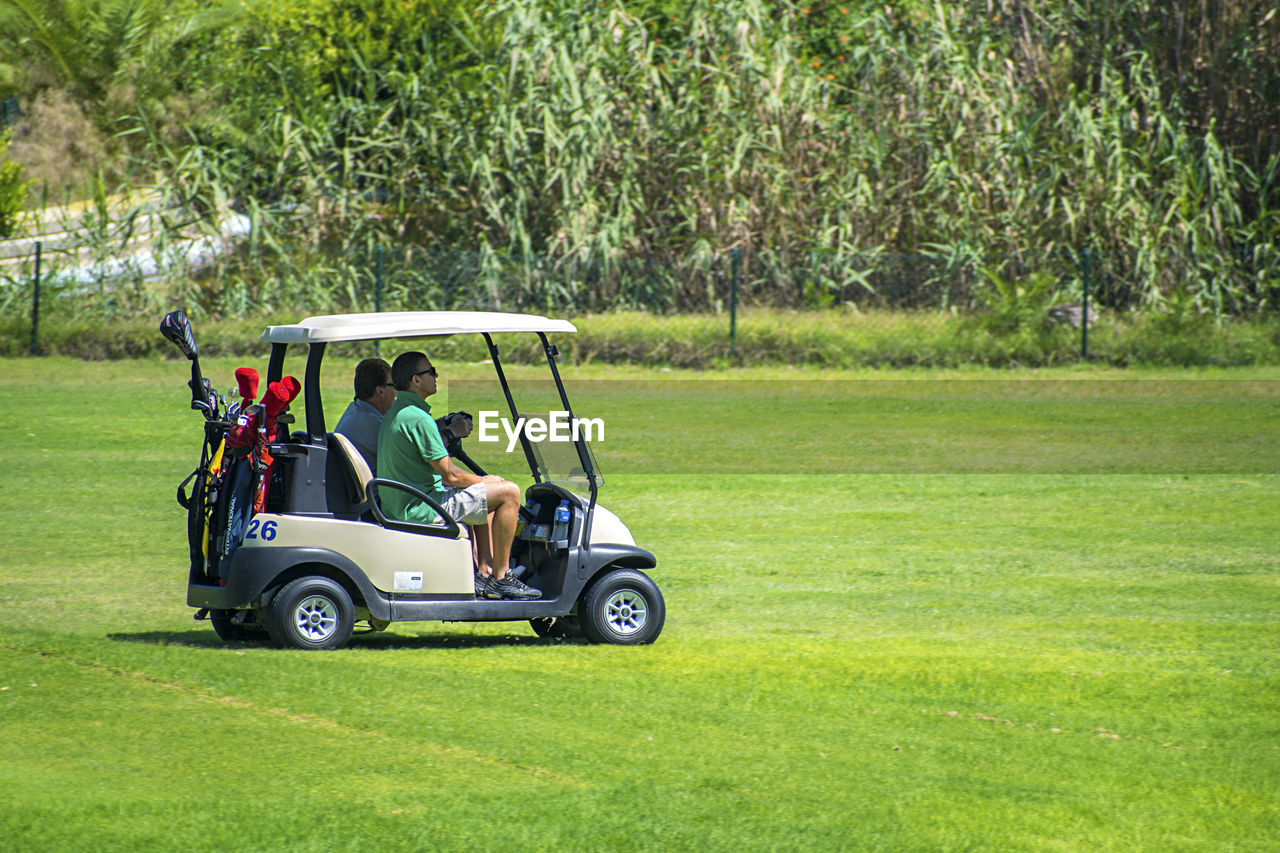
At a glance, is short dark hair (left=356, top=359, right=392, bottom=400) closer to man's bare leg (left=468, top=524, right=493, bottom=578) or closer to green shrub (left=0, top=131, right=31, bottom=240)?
man's bare leg (left=468, top=524, right=493, bottom=578)

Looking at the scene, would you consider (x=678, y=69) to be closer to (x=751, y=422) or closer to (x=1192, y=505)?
(x=751, y=422)

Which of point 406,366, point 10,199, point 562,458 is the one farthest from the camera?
point 10,199

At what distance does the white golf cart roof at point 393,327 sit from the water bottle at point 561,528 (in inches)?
36.5

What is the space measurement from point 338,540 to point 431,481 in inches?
22.3

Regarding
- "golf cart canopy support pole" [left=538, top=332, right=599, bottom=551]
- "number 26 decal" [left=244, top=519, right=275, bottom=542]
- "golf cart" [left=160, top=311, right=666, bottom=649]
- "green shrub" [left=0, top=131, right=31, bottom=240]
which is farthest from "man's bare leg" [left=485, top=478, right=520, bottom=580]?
"green shrub" [left=0, top=131, right=31, bottom=240]

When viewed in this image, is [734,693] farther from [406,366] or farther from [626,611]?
[406,366]

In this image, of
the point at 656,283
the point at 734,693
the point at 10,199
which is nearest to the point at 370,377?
the point at 734,693

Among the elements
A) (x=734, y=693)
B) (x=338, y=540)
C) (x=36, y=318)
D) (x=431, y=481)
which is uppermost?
(x=36, y=318)

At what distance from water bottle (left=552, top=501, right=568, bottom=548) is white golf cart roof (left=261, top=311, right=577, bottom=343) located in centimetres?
93

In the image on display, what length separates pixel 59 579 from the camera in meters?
10.6

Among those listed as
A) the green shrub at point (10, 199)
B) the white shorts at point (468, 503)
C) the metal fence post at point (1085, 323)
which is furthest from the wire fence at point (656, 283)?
the white shorts at point (468, 503)

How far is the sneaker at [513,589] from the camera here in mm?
8727

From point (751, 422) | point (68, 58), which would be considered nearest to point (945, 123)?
point (751, 422)

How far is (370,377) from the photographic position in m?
8.90
